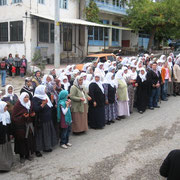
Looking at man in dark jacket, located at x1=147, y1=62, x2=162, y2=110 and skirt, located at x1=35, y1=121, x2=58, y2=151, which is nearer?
skirt, located at x1=35, y1=121, x2=58, y2=151

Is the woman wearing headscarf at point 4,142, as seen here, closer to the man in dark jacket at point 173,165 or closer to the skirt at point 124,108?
the man in dark jacket at point 173,165

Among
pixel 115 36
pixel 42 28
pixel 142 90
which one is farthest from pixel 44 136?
pixel 115 36

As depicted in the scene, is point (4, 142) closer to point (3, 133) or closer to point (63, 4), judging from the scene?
point (3, 133)

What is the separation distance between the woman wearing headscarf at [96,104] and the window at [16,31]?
13.5 meters

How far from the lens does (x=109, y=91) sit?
774 centimetres

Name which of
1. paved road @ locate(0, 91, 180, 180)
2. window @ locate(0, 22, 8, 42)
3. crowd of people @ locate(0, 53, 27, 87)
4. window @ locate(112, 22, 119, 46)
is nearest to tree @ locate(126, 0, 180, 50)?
window @ locate(112, 22, 119, 46)

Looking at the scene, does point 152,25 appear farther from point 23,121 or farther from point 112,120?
point 23,121

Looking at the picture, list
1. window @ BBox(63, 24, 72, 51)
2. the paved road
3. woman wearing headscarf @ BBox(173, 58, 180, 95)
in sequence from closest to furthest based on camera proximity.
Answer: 1. the paved road
2. woman wearing headscarf @ BBox(173, 58, 180, 95)
3. window @ BBox(63, 24, 72, 51)

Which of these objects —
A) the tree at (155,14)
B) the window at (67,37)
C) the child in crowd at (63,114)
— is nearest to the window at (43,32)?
the window at (67,37)

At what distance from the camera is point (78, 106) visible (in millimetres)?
6668

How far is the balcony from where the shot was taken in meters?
25.3

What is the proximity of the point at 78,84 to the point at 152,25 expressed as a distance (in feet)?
70.7

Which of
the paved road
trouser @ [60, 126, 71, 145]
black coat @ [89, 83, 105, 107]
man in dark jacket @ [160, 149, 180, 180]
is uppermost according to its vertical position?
black coat @ [89, 83, 105, 107]

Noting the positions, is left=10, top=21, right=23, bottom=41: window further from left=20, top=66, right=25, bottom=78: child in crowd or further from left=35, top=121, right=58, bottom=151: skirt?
left=35, top=121, right=58, bottom=151: skirt
